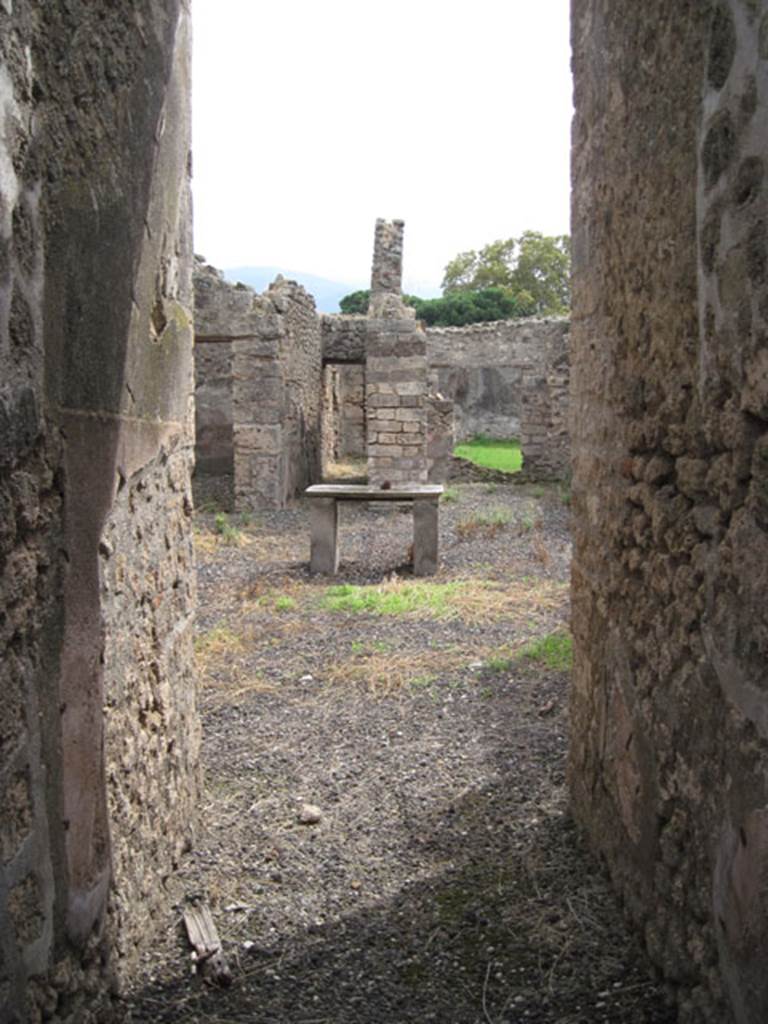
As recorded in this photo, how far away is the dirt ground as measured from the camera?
251 centimetres

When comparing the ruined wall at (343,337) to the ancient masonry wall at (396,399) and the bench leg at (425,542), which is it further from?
the bench leg at (425,542)

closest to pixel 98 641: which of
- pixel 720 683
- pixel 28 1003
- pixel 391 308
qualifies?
pixel 28 1003

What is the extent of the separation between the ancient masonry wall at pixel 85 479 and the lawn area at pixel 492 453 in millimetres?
16762

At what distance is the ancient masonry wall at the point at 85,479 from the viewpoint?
5.64 feet

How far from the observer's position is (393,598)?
7.10 m

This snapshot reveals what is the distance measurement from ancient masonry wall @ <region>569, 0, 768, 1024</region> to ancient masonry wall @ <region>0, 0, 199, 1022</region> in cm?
132

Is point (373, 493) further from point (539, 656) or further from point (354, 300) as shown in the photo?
point (354, 300)

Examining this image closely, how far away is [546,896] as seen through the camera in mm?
2941

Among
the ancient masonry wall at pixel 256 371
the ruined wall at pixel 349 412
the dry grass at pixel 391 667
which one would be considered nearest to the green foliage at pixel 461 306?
the ruined wall at pixel 349 412

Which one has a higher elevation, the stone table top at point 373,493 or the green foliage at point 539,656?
the stone table top at point 373,493

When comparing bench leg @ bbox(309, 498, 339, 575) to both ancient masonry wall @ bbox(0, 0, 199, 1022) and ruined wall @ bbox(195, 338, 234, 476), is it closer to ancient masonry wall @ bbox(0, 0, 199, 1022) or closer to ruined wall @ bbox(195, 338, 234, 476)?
ancient masonry wall @ bbox(0, 0, 199, 1022)

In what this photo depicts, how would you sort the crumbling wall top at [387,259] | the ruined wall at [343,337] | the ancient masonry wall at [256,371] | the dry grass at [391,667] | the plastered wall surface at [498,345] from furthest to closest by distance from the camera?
the plastered wall surface at [498,345] < the ruined wall at [343,337] < the crumbling wall top at [387,259] < the ancient masonry wall at [256,371] < the dry grass at [391,667]

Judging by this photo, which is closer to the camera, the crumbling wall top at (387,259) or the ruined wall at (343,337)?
the crumbling wall top at (387,259)

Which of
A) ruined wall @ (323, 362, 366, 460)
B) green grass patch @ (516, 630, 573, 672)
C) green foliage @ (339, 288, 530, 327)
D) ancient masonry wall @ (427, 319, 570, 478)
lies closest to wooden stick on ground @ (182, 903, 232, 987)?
green grass patch @ (516, 630, 573, 672)
